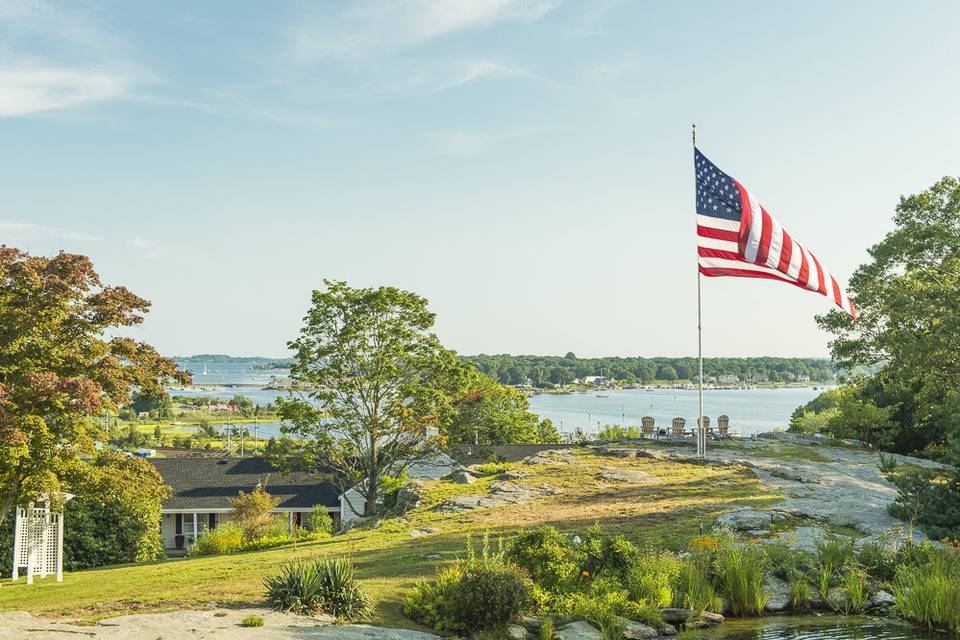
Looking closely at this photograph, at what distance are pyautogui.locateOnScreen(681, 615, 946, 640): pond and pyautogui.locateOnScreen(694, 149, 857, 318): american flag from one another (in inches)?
341

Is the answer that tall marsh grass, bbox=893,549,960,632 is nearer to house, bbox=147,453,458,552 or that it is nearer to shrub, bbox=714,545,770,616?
shrub, bbox=714,545,770,616

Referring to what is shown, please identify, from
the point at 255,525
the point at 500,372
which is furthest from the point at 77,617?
the point at 500,372

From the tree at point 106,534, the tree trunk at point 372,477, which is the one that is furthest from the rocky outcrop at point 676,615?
the tree at point 106,534

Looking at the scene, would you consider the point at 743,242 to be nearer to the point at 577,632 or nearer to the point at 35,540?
the point at 577,632

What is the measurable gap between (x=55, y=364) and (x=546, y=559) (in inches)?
383

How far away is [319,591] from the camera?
10312mm

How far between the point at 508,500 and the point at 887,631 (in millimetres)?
10503

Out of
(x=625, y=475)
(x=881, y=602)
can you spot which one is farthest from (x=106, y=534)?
(x=881, y=602)

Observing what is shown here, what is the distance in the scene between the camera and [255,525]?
2477cm

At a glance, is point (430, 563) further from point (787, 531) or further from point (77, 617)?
point (787, 531)

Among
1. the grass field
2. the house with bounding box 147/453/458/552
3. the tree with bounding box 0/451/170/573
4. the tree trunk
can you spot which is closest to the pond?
the grass field

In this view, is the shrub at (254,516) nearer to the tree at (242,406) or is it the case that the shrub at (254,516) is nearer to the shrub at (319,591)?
the shrub at (319,591)

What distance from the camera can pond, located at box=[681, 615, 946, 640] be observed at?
10.2 meters

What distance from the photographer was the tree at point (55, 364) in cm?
1344
